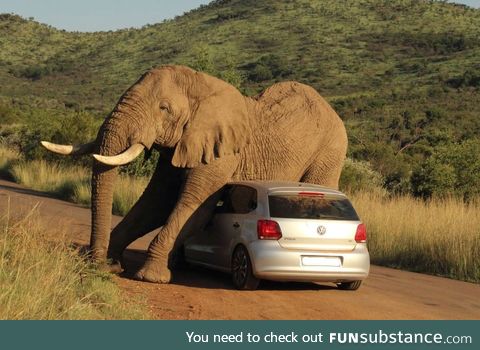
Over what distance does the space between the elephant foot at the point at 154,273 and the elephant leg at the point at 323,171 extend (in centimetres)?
309

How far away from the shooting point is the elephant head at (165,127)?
10641 mm

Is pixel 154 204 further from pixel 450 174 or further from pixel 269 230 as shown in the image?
pixel 450 174

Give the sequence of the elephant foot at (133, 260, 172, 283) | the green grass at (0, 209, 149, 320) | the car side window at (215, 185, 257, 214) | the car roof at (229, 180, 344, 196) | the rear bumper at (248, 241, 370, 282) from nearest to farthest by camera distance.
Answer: the green grass at (0, 209, 149, 320), the rear bumper at (248, 241, 370, 282), the car roof at (229, 180, 344, 196), the car side window at (215, 185, 257, 214), the elephant foot at (133, 260, 172, 283)

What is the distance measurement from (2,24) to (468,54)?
58544mm

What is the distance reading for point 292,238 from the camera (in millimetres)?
9750

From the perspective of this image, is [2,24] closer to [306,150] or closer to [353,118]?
[353,118]

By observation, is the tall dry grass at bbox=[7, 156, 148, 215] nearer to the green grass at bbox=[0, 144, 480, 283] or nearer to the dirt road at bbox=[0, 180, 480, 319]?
the green grass at bbox=[0, 144, 480, 283]

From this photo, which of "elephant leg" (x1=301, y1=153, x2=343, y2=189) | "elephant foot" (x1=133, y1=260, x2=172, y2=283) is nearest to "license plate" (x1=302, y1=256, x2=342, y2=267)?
"elephant foot" (x1=133, y1=260, x2=172, y2=283)

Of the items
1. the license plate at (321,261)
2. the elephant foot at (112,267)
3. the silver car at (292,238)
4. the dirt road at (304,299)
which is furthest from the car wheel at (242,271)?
the elephant foot at (112,267)

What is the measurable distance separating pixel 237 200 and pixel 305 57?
230 feet

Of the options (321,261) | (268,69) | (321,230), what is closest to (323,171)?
(321,230)

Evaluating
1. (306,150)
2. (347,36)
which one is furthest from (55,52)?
(306,150)

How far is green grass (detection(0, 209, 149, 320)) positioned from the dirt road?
1.58 ft

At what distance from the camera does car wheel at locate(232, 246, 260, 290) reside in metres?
9.90
